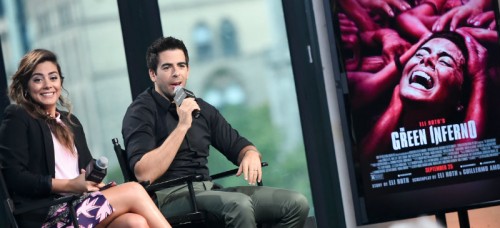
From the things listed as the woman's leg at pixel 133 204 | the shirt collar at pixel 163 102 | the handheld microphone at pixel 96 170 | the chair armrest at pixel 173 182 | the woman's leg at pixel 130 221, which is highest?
the shirt collar at pixel 163 102

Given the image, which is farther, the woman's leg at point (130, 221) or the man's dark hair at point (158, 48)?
the man's dark hair at point (158, 48)

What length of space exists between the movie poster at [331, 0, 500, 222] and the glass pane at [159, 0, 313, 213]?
0.64 m

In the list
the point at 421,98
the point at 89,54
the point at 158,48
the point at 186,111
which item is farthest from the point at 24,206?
the point at 421,98

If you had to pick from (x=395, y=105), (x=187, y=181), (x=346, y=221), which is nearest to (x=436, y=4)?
(x=395, y=105)

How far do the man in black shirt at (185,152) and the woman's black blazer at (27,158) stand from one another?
42cm

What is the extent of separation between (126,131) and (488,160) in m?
1.95

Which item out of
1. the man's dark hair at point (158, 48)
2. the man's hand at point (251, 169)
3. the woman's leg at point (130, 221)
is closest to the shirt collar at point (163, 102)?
the man's dark hair at point (158, 48)

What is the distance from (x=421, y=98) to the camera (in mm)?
5234

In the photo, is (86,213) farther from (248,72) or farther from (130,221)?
(248,72)

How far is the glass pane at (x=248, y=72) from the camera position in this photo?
568 cm

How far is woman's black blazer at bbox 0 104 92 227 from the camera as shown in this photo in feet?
14.0

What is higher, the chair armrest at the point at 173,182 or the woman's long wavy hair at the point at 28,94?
the woman's long wavy hair at the point at 28,94

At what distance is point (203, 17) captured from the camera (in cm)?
568

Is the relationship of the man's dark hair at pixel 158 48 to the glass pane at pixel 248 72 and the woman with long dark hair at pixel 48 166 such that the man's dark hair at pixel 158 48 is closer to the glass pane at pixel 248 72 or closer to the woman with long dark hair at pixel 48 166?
the woman with long dark hair at pixel 48 166
